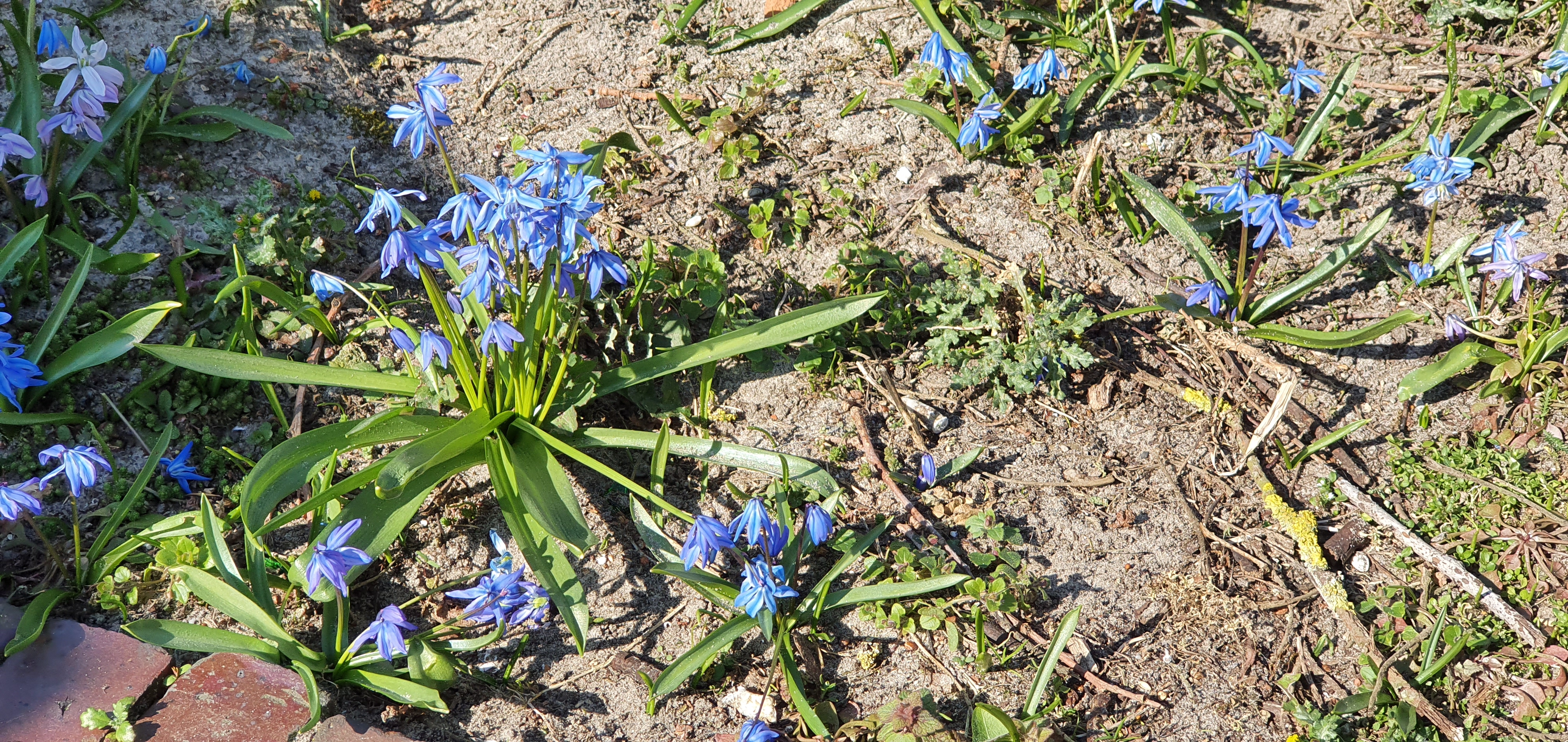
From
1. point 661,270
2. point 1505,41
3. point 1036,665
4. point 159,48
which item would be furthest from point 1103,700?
point 159,48

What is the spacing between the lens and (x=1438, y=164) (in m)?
2.98

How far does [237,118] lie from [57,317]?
0.89 metres

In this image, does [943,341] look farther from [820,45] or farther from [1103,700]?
[820,45]

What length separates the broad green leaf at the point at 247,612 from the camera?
7.70 ft

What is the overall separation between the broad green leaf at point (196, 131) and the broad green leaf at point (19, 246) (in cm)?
56

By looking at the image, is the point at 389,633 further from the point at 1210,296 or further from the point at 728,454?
the point at 1210,296

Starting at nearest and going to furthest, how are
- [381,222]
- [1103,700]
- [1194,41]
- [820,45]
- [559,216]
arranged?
[559,216] → [1103,700] → [381,222] → [1194,41] → [820,45]

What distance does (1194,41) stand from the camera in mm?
3496

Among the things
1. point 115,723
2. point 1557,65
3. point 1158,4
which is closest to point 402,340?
point 115,723

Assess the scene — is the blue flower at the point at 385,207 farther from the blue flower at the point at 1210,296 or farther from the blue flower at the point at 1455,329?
the blue flower at the point at 1455,329

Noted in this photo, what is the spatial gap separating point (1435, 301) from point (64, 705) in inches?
149

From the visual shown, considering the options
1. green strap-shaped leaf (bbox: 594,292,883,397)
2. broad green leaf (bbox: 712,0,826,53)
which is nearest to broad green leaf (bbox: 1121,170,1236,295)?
green strap-shaped leaf (bbox: 594,292,883,397)

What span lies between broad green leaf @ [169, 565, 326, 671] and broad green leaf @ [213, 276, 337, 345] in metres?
0.73

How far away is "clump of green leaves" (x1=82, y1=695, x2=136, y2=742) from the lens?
2225mm
